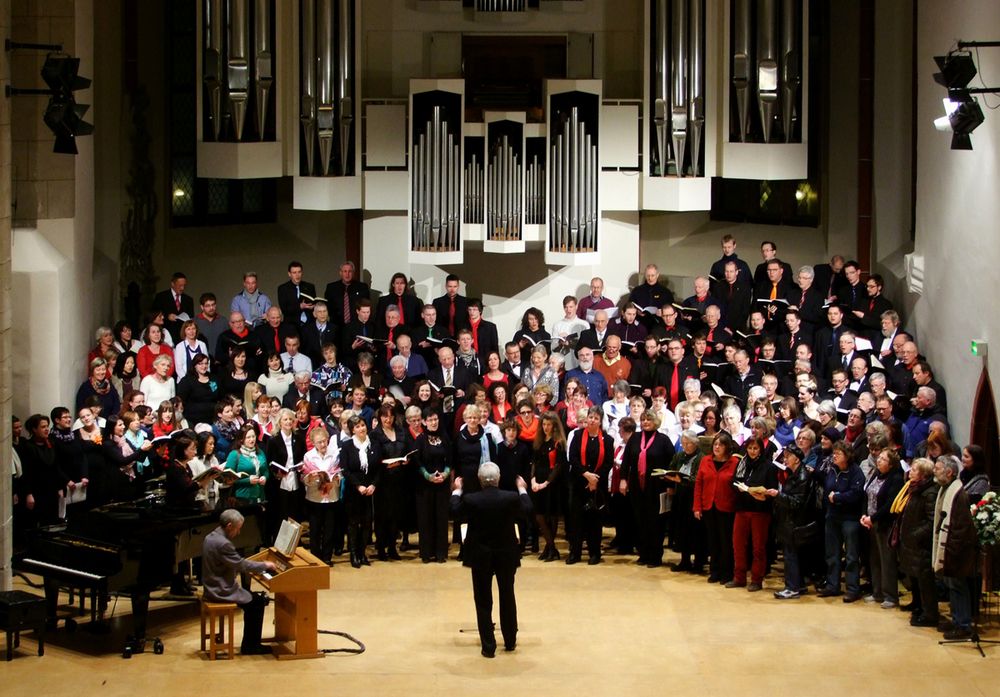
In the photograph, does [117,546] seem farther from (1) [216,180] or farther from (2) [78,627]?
(1) [216,180]

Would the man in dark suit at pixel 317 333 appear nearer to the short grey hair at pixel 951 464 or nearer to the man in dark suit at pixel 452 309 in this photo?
the man in dark suit at pixel 452 309

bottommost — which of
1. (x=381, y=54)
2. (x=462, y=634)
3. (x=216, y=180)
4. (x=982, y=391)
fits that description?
(x=462, y=634)

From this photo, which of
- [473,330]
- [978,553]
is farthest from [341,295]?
[978,553]

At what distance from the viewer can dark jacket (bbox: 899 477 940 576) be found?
12383 mm

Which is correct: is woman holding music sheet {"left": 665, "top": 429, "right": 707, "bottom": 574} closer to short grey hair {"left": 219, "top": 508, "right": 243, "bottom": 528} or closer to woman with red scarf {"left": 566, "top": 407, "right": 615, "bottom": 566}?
woman with red scarf {"left": 566, "top": 407, "right": 615, "bottom": 566}

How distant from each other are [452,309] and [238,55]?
3291 millimetres

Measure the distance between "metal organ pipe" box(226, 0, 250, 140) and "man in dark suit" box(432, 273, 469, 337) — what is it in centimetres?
275

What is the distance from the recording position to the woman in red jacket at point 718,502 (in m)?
13.6

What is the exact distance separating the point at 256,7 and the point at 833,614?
8459mm

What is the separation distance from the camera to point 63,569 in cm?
1199

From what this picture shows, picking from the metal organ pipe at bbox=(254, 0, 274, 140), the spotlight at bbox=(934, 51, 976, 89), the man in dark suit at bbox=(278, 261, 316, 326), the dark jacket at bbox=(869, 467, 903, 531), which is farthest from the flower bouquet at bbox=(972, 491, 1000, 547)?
the metal organ pipe at bbox=(254, 0, 274, 140)

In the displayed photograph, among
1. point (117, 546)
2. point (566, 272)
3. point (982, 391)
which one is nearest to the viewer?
point (117, 546)

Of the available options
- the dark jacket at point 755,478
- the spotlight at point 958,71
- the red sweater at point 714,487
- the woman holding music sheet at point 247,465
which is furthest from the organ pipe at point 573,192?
the spotlight at point 958,71

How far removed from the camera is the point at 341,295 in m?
17.2
